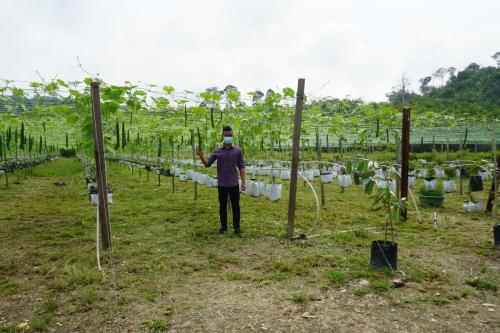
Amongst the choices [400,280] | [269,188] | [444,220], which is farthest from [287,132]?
[400,280]

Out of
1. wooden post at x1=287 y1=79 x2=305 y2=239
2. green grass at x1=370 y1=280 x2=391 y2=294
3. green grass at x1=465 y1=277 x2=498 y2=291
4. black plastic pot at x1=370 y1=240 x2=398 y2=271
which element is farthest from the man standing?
green grass at x1=465 y1=277 x2=498 y2=291

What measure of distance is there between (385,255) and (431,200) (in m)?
5.60

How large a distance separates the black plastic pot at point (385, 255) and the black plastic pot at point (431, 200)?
5.43 m

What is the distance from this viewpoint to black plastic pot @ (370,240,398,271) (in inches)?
177

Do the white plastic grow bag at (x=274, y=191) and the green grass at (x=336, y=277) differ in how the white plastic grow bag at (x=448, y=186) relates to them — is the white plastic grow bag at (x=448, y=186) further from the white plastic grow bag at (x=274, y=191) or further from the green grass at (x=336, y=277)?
the green grass at (x=336, y=277)

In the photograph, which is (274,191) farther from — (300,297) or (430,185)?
(300,297)

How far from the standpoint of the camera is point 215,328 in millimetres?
3295

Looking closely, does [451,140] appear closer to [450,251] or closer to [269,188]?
[269,188]

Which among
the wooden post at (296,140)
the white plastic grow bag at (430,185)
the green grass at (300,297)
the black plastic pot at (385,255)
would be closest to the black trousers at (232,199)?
the wooden post at (296,140)

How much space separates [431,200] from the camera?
9.28m

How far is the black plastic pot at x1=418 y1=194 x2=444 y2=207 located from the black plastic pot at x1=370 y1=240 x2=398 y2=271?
543 centimetres

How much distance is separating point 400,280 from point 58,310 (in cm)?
369

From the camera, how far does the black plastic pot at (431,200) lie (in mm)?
9211

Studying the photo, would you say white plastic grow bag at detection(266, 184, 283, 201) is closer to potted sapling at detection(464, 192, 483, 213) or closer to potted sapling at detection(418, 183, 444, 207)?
potted sapling at detection(418, 183, 444, 207)
